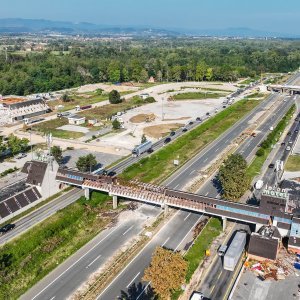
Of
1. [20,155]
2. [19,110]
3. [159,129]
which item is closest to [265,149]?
[159,129]

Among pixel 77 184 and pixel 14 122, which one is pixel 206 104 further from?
pixel 77 184

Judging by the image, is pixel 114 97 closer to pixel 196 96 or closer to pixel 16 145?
pixel 196 96

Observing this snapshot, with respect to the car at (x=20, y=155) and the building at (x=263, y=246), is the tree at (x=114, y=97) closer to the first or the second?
the car at (x=20, y=155)

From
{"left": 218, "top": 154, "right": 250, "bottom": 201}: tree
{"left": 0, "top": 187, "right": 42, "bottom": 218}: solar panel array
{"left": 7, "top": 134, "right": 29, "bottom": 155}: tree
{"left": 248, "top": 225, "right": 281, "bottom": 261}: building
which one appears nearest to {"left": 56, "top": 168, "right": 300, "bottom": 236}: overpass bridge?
{"left": 248, "top": 225, "right": 281, "bottom": 261}: building

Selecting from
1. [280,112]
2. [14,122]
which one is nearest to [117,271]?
[14,122]

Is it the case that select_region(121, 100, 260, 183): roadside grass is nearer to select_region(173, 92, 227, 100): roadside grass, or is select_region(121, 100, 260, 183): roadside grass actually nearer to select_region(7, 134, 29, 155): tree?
select_region(173, 92, 227, 100): roadside grass
